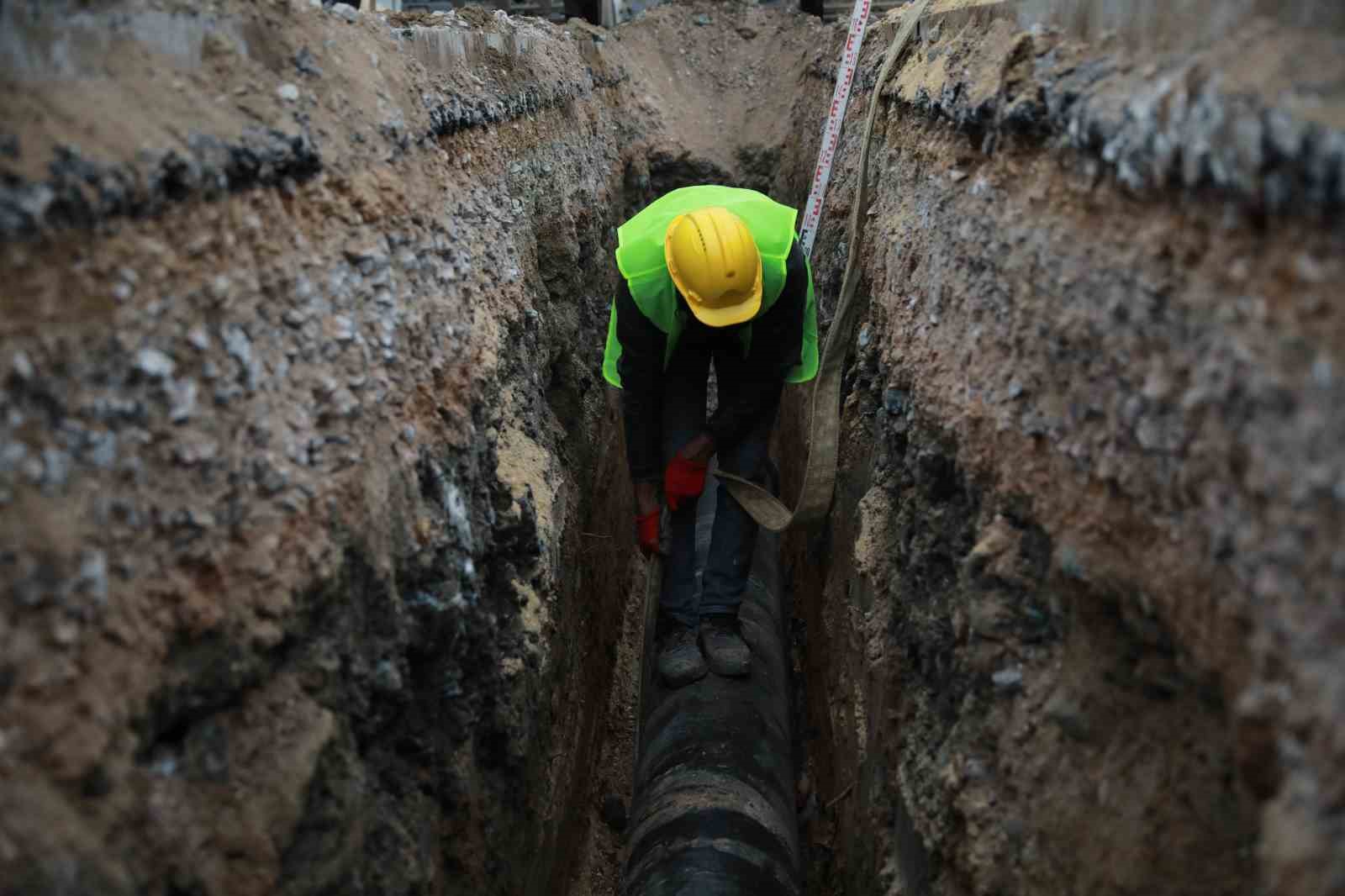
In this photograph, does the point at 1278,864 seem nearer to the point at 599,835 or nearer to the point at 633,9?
the point at 599,835

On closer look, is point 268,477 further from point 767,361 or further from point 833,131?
point 833,131

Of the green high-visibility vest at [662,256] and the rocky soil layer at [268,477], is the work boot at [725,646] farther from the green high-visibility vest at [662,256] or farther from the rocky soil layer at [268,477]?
the green high-visibility vest at [662,256]

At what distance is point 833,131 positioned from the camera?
5.25m

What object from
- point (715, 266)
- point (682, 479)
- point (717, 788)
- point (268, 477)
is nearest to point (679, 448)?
point (682, 479)

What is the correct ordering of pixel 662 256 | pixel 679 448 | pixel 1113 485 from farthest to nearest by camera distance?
pixel 679 448, pixel 662 256, pixel 1113 485

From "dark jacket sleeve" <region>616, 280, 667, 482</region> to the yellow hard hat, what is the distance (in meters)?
0.27

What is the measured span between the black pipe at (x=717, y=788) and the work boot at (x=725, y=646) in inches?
1.9

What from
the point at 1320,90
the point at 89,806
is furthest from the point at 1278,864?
the point at 89,806

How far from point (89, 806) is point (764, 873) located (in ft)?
6.44

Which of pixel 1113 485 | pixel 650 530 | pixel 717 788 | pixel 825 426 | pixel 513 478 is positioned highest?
pixel 1113 485

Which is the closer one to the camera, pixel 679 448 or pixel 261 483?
pixel 261 483

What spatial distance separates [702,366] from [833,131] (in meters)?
2.20

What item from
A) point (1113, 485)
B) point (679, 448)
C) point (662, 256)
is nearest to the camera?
point (1113, 485)

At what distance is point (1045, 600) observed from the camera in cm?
202
